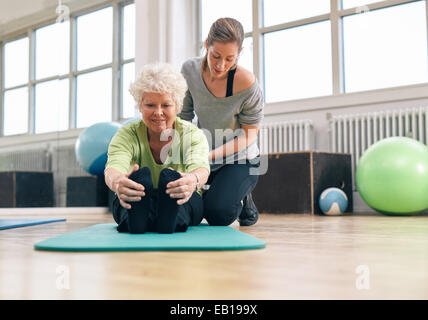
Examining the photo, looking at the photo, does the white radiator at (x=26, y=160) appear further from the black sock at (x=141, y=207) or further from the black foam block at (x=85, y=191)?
the black sock at (x=141, y=207)

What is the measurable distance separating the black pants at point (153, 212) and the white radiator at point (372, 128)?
8.12 ft

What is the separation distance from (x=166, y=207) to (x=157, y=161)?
0.86 feet

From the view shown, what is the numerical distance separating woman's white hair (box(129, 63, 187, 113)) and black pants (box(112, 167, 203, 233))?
30 centimetres

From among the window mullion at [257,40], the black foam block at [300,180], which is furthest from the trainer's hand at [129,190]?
the window mullion at [257,40]

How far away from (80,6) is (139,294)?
4628 millimetres

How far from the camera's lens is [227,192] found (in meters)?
1.96

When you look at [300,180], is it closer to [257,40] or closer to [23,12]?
[257,40]

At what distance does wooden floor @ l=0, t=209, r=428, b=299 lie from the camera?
694 mm

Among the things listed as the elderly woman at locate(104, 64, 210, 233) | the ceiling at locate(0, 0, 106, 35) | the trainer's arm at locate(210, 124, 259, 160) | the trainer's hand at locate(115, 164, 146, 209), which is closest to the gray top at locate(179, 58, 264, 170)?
the trainer's arm at locate(210, 124, 259, 160)

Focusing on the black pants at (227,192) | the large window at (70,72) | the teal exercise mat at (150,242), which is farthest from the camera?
the large window at (70,72)

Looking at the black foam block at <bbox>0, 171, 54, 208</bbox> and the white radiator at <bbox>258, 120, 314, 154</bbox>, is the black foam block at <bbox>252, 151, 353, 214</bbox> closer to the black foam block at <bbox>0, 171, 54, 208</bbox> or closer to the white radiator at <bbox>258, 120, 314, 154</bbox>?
the white radiator at <bbox>258, 120, 314, 154</bbox>

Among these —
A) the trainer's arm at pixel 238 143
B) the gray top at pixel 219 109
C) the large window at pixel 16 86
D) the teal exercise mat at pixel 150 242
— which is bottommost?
the teal exercise mat at pixel 150 242

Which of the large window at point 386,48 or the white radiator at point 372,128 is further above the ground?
the large window at point 386,48

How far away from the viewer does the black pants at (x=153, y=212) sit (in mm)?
1314
